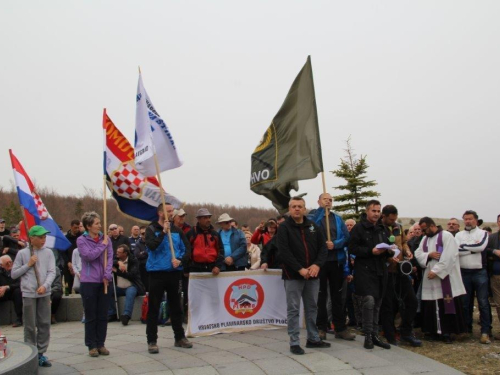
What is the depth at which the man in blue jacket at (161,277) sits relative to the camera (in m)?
7.51

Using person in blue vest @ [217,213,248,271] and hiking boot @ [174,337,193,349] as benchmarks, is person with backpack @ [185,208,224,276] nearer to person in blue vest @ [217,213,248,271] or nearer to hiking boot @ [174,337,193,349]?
person in blue vest @ [217,213,248,271]

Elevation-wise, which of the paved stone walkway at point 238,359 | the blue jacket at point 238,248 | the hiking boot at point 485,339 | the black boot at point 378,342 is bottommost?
the hiking boot at point 485,339

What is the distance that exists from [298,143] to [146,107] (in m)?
2.55

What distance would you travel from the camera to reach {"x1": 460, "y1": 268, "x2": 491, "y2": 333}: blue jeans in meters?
8.47

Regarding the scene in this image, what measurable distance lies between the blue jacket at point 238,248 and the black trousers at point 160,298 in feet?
7.52

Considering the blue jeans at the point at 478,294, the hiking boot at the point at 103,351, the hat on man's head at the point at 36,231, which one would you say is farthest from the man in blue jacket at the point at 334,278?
the hat on man's head at the point at 36,231

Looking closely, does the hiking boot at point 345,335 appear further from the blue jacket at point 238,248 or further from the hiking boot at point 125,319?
the hiking boot at point 125,319

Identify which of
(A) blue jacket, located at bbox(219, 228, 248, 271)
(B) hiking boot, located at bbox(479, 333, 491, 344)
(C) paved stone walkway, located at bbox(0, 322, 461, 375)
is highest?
(A) blue jacket, located at bbox(219, 228, 248, 271)

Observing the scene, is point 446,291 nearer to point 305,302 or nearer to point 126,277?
point 305,302

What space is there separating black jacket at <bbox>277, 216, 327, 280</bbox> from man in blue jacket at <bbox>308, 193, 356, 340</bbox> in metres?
0.57

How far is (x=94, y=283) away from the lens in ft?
24.0

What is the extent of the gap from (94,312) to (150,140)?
2692 mm

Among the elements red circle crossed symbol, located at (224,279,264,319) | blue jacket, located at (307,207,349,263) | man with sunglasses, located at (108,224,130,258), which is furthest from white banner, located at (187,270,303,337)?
man with sunglasses, located at (108,224,130,258)

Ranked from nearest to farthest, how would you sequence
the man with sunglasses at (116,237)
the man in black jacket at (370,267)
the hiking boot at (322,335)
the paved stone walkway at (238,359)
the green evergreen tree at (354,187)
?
the paved stone walkway at (238,359) → the man in black jacket at (370,267) → the hiking boot at (322,335) → the man with sunglasses at (116,237) → the green evergreen tree at (354,187)
